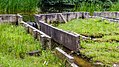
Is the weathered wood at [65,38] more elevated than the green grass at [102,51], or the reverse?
the weathered wood at [65,38]

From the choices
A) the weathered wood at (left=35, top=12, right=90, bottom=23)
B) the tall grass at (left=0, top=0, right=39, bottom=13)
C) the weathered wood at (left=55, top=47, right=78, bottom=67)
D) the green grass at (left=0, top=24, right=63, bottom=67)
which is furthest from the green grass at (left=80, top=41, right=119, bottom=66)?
the tall grass at (left=0, top=0, right=39, bottom=13)

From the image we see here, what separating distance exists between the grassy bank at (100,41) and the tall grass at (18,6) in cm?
541

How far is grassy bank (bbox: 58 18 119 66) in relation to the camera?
8.04 meters

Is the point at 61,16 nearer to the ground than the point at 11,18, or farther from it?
nearer to the ground

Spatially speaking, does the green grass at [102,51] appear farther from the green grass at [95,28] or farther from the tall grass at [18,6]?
the tall grass at [18,6]

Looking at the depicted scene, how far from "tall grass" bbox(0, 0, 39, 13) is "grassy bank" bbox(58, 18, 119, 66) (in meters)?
5.41

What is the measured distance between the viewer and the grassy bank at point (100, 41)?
26.4 feet

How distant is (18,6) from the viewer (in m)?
17.6

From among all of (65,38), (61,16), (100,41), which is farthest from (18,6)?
(65,38)

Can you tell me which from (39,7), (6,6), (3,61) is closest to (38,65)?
(3,61)

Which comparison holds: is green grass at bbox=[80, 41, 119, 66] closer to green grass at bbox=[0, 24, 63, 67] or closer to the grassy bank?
the grassy bank

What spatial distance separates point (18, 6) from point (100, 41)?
28.8 ft

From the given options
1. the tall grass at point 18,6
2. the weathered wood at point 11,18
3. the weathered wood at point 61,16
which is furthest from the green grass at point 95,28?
the tall grass at point 18,6

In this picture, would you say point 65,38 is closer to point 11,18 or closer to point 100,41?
point 100,41
